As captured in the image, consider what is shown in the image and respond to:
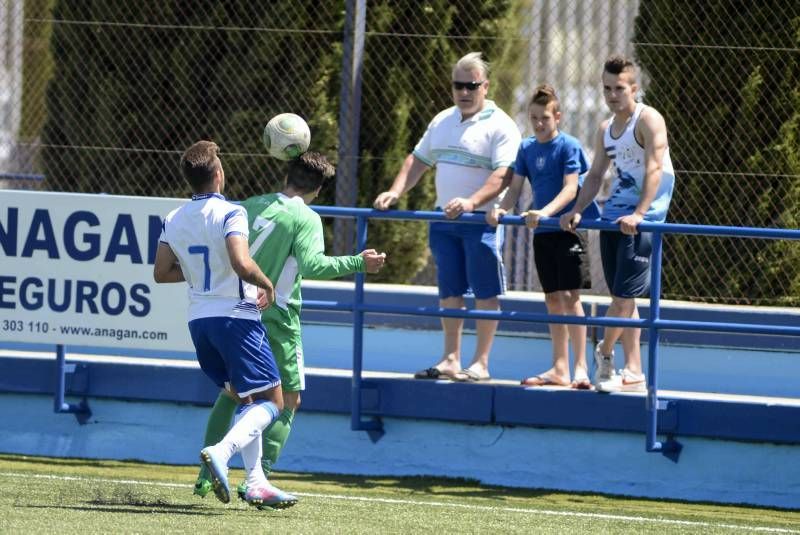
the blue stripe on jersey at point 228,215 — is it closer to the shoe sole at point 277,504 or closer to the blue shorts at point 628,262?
the shoe sole at point 277,504

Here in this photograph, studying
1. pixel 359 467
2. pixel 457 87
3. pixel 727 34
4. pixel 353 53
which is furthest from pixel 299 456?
pixel 727 34

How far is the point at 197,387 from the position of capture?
27.5 ft

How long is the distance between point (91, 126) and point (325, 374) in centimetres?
546

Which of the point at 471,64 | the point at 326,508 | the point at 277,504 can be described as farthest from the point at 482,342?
the point at 277,504

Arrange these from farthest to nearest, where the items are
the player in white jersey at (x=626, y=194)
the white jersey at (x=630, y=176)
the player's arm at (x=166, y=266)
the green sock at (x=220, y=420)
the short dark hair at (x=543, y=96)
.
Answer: the short dark hair at (x=543, y=96) < the white jersey at (x=630, y=176) < the player in white jersey at (x=626, y=194) < the green sock at (x=220, y=420) < the player's arm at (x=166, y=266)

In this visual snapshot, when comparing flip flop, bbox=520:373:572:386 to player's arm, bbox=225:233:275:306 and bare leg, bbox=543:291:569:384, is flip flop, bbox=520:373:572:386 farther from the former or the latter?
player's arm, bbox=225:233:275:306

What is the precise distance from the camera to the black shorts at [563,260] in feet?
26.7

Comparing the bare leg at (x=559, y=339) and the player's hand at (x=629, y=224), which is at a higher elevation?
the player's hand at (x=629, y=224)

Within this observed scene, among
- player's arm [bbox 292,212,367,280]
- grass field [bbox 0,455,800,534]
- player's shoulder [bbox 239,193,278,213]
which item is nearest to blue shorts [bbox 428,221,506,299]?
grass field [bbox 0,455,800,534]

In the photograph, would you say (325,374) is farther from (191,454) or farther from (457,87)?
(457,87)

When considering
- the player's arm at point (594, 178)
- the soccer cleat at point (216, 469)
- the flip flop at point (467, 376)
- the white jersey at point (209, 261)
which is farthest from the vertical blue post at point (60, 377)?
the player's arm at point (594, 178)

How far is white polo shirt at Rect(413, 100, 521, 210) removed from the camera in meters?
8.22

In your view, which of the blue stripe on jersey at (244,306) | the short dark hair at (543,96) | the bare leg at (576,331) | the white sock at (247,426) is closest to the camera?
the white sock at (247,426)

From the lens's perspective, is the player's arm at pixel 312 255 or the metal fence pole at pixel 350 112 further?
the metal fence pole at pixel 350 112
